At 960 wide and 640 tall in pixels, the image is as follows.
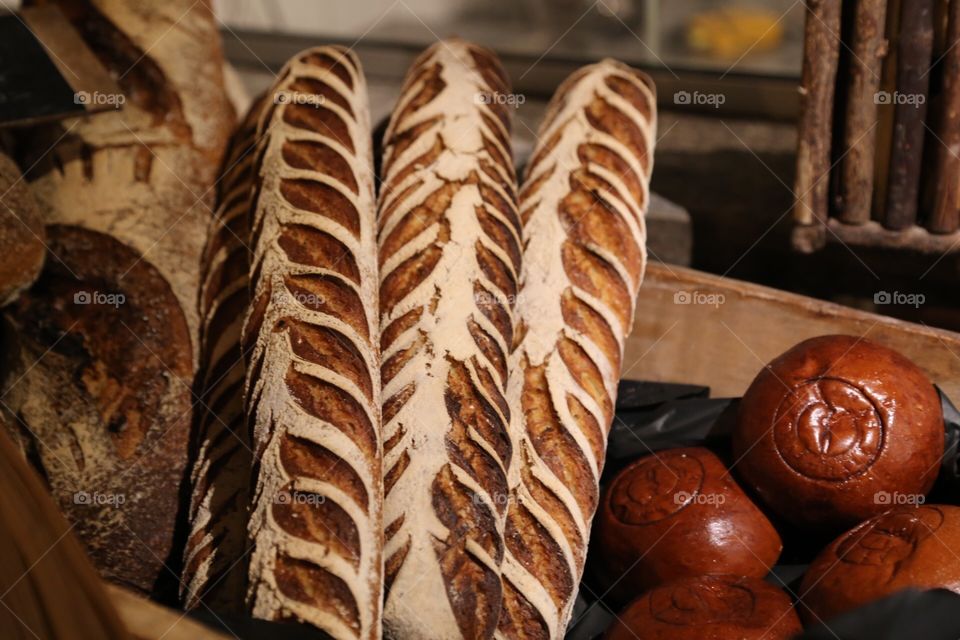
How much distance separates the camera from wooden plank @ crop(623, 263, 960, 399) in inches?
62.8

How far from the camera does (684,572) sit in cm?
135

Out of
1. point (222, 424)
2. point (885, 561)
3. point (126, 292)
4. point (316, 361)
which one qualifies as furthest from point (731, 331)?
point (126, 292)

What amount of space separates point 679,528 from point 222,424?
0.79 meters

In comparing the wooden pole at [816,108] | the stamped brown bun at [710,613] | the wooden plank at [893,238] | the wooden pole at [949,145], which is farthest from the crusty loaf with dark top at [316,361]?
the wooden pole at [949,145]

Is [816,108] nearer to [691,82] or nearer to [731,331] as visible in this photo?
[731,331]

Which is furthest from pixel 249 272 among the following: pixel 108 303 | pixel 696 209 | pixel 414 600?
pixel 696 209

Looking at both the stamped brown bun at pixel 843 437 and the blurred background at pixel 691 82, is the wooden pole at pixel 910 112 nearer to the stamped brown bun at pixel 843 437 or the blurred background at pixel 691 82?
the blurred background at pixel 691 82

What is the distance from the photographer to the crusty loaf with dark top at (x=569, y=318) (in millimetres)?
1298

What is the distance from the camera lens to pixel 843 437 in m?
1.32

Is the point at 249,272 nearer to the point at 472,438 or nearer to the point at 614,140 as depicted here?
the point at 472,438

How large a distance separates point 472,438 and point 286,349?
1.04ft

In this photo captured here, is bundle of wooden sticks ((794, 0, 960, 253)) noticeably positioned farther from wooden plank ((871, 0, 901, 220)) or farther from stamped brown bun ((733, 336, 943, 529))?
stamped brown bun ((733, 336, 943, 529))

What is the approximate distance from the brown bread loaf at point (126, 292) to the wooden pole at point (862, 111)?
1.37 meters

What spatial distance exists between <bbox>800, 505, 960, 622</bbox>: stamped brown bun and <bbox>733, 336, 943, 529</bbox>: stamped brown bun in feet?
0.21
